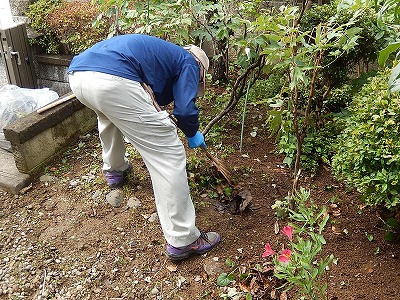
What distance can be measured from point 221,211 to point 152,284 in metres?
0.88

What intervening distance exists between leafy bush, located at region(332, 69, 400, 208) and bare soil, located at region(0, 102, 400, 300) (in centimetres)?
50

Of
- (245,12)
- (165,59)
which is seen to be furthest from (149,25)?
(165,59)

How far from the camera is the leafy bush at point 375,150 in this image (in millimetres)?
2533

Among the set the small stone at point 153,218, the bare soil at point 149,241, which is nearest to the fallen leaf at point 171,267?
the bare soil at point 149,241

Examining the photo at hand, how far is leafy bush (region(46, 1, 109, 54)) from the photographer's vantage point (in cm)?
541

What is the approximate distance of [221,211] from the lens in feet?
11.6

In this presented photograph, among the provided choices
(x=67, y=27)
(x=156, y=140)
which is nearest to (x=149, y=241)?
(x=156, y=140)

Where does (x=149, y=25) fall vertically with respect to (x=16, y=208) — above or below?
above

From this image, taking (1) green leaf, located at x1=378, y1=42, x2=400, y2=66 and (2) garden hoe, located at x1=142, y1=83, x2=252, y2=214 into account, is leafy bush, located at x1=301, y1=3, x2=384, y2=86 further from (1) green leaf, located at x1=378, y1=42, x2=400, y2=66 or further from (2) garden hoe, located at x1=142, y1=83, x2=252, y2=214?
(1) green leaf, located at x1=378, y1=42, x2=400, y2=66

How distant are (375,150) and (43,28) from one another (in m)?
4.62

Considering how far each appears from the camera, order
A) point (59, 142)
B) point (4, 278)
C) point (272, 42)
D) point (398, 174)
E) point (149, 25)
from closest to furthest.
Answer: point (398, 174)
point (272, 42)
point (4, 278)
point (149, 25)
point (59, 142)

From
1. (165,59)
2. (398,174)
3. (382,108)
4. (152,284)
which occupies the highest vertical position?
(165,59)

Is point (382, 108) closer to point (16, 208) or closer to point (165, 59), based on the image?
point (165, 59)

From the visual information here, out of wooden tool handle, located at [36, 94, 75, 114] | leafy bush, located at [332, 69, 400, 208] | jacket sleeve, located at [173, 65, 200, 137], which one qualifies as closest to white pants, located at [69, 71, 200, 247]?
jacket sleeve, located at [173, 65, 200, 137]
